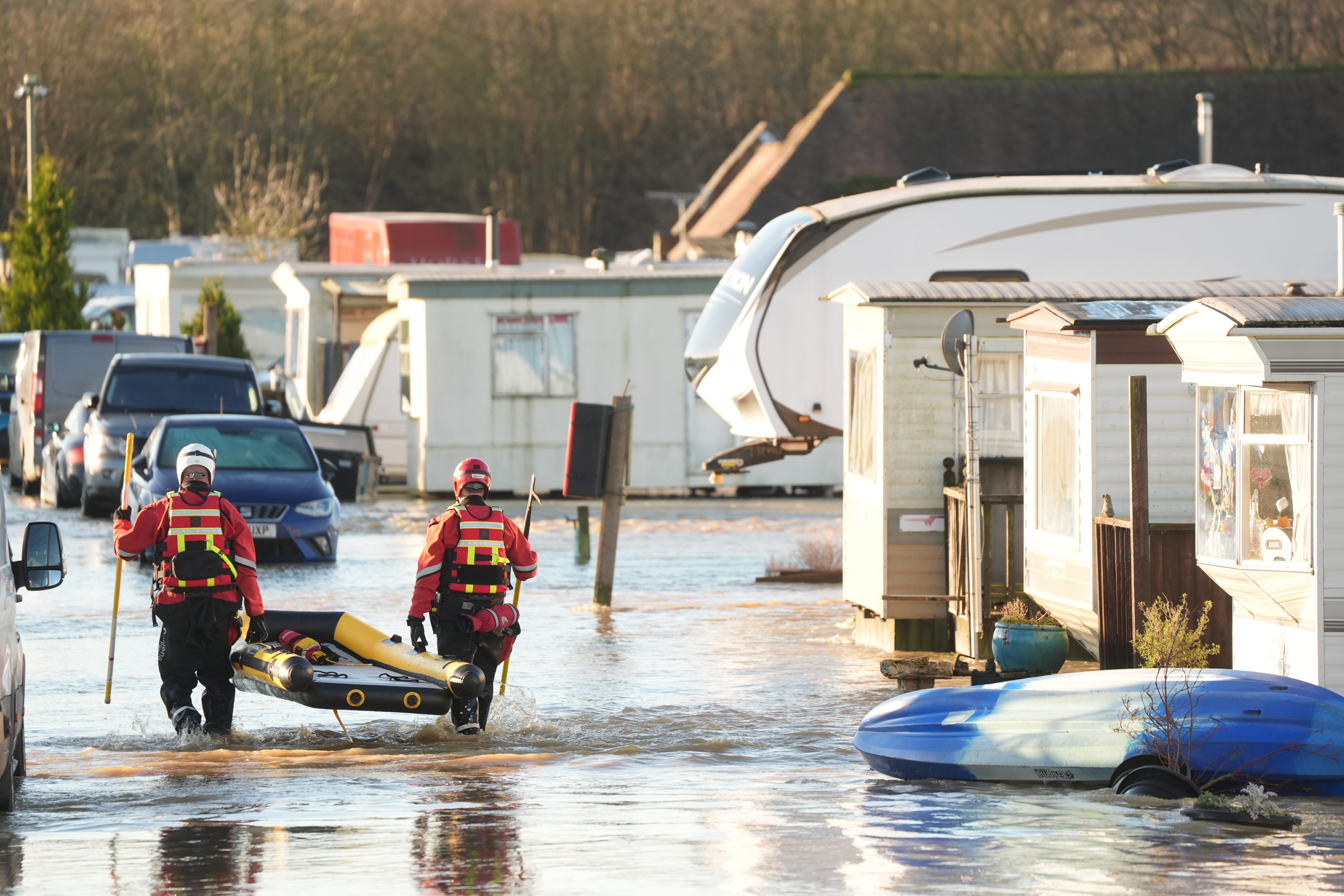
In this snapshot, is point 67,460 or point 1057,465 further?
point 67,460

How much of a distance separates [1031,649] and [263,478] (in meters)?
10.7

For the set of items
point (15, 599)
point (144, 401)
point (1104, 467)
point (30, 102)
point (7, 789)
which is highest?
point (30, 102)

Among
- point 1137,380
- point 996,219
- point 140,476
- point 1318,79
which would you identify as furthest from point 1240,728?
point 1318,79

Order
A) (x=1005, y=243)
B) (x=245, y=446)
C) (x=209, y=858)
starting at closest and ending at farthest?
(x=209, y=858)
(x=1005, y=243)
(x=245, y=446)

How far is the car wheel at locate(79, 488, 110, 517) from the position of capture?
2675 cm

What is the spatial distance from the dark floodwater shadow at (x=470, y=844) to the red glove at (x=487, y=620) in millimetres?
1695

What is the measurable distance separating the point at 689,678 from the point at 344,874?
20.6 feet

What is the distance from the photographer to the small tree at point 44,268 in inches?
1781

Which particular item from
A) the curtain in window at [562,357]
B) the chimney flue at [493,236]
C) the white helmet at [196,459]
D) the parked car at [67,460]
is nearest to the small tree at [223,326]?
the chimney flue at [493,236]

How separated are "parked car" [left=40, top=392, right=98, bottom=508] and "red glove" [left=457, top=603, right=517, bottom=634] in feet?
49.7

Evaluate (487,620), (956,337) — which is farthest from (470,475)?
(956,337)

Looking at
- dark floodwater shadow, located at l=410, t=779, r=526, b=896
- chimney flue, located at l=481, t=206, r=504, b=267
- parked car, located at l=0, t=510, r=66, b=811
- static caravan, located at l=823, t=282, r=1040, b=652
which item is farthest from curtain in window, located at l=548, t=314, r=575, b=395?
parked car, located at l=0, t=510, r=66, b=811

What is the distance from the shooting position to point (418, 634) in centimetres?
1278

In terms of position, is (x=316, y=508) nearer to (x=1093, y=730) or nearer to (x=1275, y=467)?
(x=1275, y=467)
